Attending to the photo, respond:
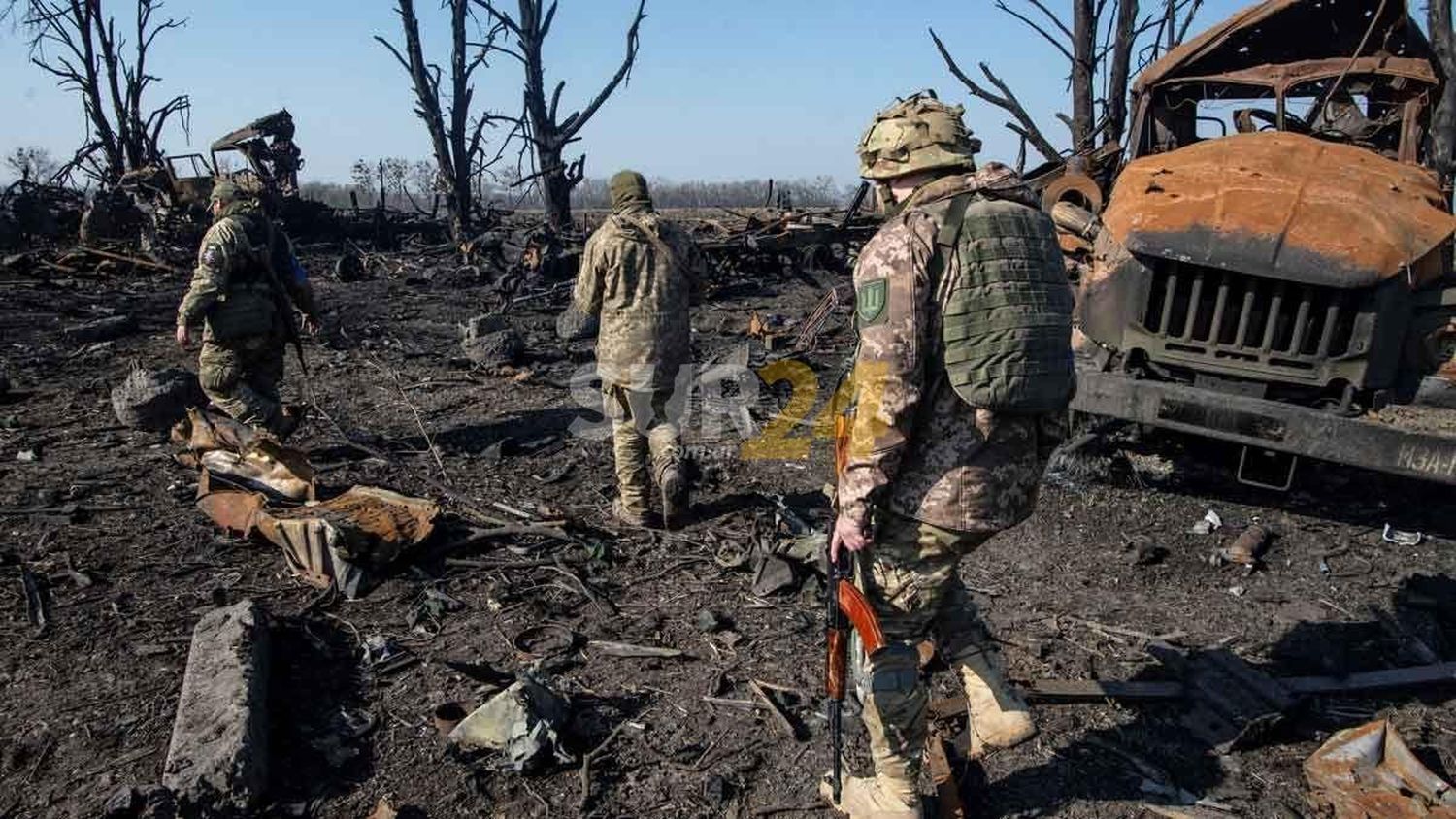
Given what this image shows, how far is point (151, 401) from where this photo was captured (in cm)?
632

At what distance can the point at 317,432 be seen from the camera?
6605 mm

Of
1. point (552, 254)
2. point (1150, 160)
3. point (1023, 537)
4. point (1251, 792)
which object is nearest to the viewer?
point (1251, 792)

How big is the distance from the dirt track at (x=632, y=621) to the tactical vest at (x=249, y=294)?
0.95 meters

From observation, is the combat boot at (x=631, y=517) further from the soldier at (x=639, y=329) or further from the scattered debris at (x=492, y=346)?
the scattered debris at (x=492, y=346)

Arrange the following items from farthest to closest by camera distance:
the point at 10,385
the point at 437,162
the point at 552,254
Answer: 1. the point at 437,162
2. the point at 552,254
3. the point at 10,385

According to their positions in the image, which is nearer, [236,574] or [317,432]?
[236,574]

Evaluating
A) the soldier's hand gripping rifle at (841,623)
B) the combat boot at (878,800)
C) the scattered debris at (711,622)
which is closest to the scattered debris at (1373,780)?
the combat boot at (878,800)

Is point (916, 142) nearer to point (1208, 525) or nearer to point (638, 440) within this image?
point (638, 440)

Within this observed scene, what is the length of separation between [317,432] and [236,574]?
2.46m

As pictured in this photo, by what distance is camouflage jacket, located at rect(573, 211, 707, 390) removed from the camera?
500 centimetres

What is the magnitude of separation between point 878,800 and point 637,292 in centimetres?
314

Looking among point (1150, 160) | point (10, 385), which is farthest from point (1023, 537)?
point (10, 385)

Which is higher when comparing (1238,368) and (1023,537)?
(1238,368)

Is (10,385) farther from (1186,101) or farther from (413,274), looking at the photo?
(1186,101)
